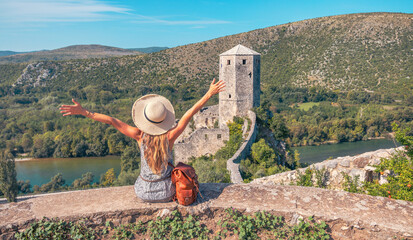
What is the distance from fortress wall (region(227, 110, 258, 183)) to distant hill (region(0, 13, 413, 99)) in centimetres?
3400

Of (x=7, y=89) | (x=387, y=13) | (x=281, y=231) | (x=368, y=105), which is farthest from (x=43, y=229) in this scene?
(x=7, y=89)

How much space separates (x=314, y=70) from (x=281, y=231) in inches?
2097

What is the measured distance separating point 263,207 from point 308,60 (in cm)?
5409

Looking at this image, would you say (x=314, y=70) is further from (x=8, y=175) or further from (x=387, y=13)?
(x=8, y=175)

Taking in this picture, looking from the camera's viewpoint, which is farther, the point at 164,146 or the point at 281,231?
the point at 164,146

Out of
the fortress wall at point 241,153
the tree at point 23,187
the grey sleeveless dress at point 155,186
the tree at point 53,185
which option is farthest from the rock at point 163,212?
the tree at point 23,187

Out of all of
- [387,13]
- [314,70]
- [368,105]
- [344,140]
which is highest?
[387,13]

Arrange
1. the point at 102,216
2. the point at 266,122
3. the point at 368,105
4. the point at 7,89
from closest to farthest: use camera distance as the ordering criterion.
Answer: the point at 102,216 < the point at 266,122 < the point at 368,105 < the point at 7,89

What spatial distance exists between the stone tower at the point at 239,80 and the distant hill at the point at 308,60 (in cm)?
3268

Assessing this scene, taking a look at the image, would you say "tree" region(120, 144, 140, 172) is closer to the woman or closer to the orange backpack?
the woman

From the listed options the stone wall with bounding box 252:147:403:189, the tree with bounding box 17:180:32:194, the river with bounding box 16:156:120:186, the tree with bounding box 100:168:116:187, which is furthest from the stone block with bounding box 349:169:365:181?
the river with bounding box 16:156:120:186

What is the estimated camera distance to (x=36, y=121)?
50781 mm

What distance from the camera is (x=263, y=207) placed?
13.4 ft

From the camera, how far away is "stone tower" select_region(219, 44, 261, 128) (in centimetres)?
1927
